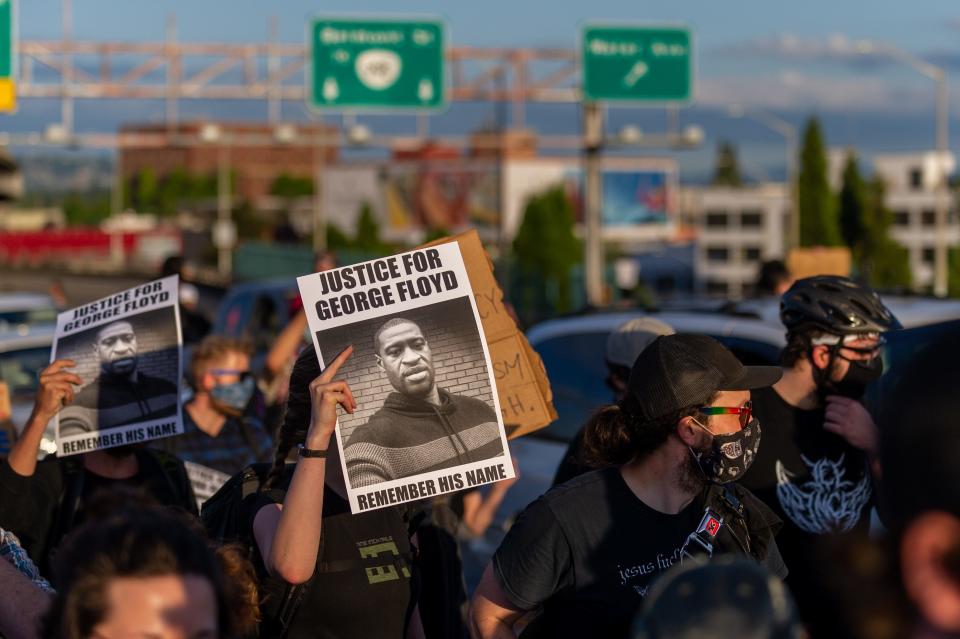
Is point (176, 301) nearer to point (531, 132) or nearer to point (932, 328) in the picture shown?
point (932, 328)

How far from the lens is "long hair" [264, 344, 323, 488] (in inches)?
159

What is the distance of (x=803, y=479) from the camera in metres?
4.79

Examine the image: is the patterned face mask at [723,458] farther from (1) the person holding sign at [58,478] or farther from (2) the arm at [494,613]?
(1) the person holding sign at [58,478]

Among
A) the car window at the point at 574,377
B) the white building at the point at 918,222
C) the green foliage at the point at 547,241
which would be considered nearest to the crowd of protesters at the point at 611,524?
the car window at the point at 574,377

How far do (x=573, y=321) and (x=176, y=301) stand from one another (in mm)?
3154

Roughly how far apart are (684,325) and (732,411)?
3.80 metres

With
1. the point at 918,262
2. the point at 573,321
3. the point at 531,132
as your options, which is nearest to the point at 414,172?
the point at 918,262

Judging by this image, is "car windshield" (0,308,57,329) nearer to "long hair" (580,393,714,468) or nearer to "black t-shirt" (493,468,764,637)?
"long hair" (580,393,714,468)

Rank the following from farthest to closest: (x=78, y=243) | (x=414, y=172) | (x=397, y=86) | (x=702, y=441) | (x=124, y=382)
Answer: (x=78, y=243) < (x=414, y=172) < (x=397, y=86) < (x=124, y=382) < (x=702, y=441)

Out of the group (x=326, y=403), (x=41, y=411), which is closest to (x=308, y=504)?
(x=326, y=403)

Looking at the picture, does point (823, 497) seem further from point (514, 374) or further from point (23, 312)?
point (23, 312)

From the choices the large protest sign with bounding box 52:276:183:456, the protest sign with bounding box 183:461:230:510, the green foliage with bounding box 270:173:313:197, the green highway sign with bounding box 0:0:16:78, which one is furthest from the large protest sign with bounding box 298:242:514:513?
the green foliage with bounding box 270:173:313:197

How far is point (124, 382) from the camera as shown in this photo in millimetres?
5277

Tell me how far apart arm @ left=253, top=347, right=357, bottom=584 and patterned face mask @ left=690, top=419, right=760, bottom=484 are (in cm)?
89
